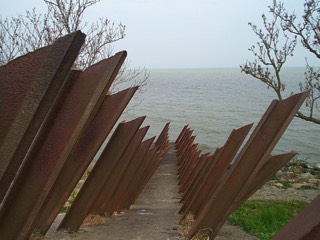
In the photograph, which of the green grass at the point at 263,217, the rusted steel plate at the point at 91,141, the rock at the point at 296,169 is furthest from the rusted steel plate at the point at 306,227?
the rock at the point at 296,169

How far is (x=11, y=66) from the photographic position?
2.04 metres

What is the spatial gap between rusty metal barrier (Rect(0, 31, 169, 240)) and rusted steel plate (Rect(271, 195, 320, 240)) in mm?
1393

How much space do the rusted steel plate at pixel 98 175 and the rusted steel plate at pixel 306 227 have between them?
2373 millimetres

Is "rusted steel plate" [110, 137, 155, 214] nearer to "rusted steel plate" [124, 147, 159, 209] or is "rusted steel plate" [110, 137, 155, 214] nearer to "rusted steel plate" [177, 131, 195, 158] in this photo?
"rusted steel plate" [124, 147, 159, 209]

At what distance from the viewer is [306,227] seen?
1406 millimetres

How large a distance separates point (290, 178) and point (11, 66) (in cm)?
1493

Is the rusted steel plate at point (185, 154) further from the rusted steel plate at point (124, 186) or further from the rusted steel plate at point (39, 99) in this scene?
the rusted steel plate at point (39, 99)

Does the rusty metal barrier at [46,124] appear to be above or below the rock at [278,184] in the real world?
above

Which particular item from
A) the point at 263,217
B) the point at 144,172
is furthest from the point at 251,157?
the point at 144,172

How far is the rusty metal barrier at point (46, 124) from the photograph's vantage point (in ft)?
6.50

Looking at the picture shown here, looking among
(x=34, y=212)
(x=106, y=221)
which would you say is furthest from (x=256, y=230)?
(x=34, y=212)

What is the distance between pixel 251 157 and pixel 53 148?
1831 mm

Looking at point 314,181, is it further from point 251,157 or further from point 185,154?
point 251,157

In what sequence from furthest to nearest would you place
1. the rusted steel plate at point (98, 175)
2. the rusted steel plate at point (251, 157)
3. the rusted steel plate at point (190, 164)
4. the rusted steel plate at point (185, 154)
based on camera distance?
the rusted steel plate at point (185, 154) → the rusted steel plate at point (190, 164) → the rusted steel plate at point (98, 175) → the rusted steel plate at point (251, 157)
